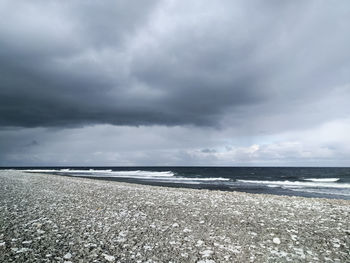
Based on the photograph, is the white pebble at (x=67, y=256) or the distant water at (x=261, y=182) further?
the distant water at (x=261, y=182)

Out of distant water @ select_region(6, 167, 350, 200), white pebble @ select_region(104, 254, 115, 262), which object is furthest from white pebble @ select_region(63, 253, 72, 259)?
distant water @ select_region(6, 167, 350, 200)

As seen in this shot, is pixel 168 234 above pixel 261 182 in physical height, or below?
above

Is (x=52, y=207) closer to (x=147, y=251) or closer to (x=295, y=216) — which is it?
(x=147, y=251)

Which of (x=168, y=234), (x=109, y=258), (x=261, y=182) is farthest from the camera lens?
(x=261, y=182)

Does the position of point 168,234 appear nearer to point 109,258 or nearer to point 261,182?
point 109,258

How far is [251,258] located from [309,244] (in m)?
2.50

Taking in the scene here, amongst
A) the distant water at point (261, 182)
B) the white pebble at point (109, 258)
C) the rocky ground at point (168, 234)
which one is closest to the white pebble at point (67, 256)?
the rocky ground at point (168, 234)

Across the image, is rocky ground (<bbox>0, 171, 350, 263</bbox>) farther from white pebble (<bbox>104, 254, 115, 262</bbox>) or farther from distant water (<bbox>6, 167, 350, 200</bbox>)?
distant water (<bbox>6, 167, 350, 200</bbox>)

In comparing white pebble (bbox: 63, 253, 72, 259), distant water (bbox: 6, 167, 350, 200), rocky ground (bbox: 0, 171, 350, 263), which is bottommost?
distant water (bbox: 6, 167, 350, 200)

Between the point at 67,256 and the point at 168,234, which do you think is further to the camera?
the point at 168,234

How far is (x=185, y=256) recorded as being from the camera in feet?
18.8

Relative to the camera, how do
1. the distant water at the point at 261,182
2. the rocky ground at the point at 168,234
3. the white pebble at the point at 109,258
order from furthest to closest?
the distant water at the point at 261,182, the rocky ground at the point at 168,234, the white pebble at the point at 109,258

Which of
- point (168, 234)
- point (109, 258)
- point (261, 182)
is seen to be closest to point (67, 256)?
point (109, 258)

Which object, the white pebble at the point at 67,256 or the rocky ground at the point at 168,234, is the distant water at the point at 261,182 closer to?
the rocky ground at the point at 168,234
